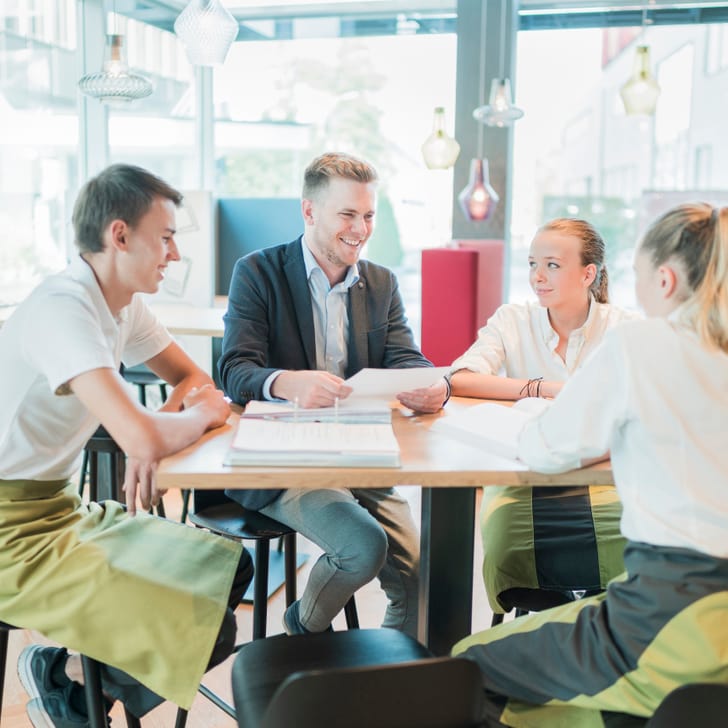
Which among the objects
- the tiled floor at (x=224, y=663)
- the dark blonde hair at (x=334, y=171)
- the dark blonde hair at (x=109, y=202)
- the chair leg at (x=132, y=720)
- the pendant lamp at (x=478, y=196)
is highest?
the pendant lamp at (x=478, y=196)

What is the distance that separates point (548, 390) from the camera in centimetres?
214

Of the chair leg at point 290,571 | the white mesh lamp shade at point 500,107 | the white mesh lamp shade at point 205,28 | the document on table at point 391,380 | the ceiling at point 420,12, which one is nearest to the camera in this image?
the document on table at point 391,380

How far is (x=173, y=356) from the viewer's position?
2.18 m

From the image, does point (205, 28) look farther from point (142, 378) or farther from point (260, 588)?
point (260, 588)

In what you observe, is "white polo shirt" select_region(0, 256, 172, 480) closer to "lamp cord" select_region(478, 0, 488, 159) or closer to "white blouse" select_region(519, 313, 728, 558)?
"white blouse" select_region(519, 313, 728, 558)

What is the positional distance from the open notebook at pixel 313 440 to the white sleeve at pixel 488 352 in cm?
48

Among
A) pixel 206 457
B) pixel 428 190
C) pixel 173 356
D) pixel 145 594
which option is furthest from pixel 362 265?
pixel 428 190

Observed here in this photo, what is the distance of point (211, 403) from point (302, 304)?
0.59m

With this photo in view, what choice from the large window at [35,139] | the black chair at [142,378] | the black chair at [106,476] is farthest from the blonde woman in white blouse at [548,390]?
the large window at [35,139]

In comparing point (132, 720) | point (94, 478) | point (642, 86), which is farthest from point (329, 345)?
point (642, 86)

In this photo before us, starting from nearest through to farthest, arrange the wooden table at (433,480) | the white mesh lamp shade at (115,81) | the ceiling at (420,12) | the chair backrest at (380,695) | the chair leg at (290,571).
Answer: the chair backrest at (380,695) → the wooden table at (433,480) → the chair leg at (290,571) → the white mesh lamp shade at (115,81) → the ceiling at (420,12)

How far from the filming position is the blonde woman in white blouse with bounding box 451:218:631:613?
2.04 meters

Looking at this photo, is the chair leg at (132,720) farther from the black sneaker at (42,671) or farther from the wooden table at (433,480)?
the wooden table at (433,480)

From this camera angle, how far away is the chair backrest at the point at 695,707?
42.7 inches
